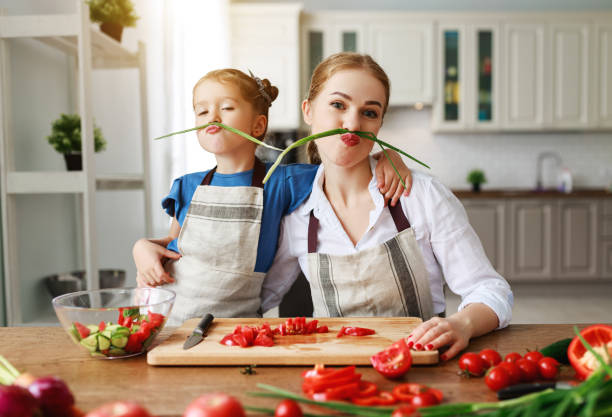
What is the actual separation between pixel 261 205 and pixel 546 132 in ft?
15.1

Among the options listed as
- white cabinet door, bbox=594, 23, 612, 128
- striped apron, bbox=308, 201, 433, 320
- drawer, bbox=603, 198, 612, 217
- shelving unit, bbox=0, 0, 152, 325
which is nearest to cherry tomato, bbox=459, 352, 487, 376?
striped apron, bbox=308, 201, 433, 320

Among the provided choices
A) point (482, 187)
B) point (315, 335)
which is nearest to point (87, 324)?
point (315, 335)

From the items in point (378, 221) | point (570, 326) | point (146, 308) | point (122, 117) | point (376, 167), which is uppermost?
point (122, 117)

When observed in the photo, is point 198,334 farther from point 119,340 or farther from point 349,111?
point 349,111

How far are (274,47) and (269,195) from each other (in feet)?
11.8

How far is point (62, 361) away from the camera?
0.97 meters

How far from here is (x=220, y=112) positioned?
136 cm

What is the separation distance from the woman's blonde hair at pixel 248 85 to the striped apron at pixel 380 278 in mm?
445

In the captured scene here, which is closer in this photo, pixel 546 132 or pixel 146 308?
pixel 146 308

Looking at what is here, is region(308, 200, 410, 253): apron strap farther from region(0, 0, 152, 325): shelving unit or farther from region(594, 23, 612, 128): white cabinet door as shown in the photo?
region(594, 23, 612, 128): white cabinet door

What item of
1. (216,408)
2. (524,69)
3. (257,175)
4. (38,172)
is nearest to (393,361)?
(216,408)

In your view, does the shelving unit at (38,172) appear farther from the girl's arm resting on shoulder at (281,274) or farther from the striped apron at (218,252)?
the girl's arm resting on shoulder at (281,274)

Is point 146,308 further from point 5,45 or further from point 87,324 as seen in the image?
point 5,45

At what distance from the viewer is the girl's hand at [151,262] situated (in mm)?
1370
